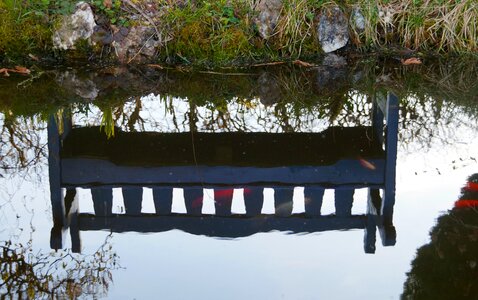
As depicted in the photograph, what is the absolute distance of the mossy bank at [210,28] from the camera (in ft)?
23.4

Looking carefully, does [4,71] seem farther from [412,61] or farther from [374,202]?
[374,202]

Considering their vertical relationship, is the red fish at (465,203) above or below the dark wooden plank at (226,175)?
below

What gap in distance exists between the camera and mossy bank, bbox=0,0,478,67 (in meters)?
7.12

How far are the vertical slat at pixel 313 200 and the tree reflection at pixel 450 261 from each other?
26.5 inches

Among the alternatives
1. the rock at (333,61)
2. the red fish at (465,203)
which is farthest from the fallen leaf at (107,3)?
the red fish at (465,203)

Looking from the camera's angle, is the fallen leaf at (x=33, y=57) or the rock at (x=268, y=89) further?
the fallen leaf at (x=33, y=57)

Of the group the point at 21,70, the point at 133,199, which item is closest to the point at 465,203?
the point at 133,199

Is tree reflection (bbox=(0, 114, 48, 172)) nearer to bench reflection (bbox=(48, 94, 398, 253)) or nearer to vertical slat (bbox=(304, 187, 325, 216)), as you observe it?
bench reflection (bbox=(48, 94, 398, 253))

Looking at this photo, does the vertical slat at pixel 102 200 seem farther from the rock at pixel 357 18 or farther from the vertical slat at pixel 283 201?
the rock at pixel 357 18

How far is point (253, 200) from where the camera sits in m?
4.54

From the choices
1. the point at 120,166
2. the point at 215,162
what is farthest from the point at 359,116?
the point at 120,166

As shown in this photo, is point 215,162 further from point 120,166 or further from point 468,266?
point 468,266

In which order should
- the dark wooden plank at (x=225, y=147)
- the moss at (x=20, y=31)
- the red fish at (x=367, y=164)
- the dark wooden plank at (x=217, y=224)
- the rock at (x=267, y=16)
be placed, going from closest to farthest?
the dark wooden plank at (x=217, y=224)
the red fish at (x=367, y=164)
the dark wooden plank at (x=225, y=147)
the moss at (x=20, y=31)
the rock at (x=267, y=16)

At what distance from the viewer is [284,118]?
6039 millimetres
